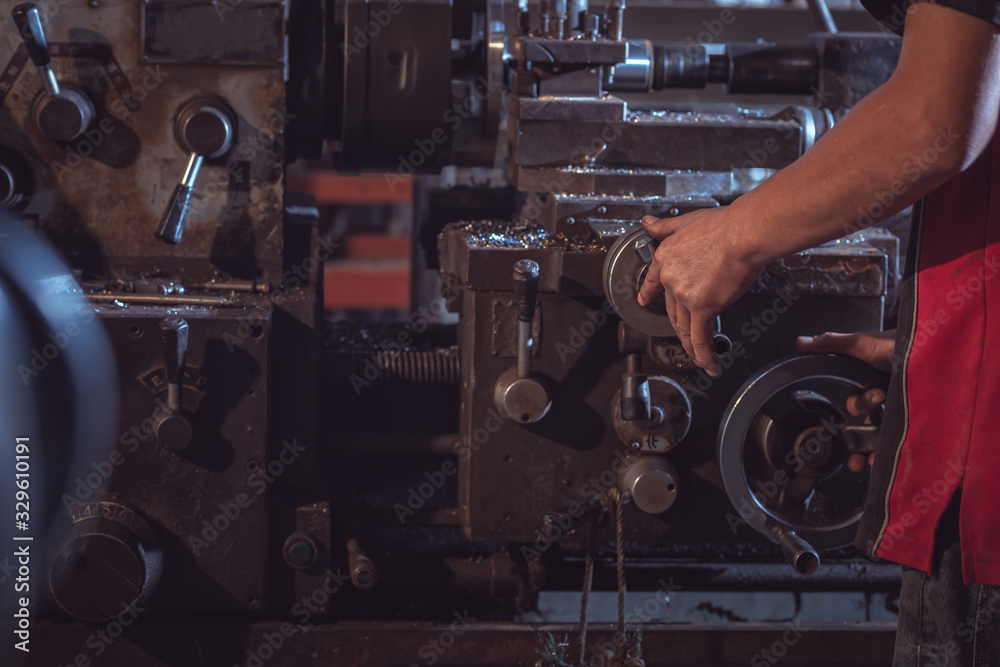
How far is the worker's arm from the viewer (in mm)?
673

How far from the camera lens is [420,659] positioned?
3.79 ft

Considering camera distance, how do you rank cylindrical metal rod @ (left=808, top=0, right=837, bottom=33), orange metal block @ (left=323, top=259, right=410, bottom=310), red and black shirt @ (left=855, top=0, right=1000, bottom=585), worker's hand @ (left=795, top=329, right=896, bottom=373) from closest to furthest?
red and black shirt @ (left=855, top=0, right=1000, bottom=585)
worker's hand @ (left=795, top=329, right=896, bottom=373)
cylindrical metal rod @ (left=808, top=0, right=837, bottom=33)
orange metal block @ (left=323, top=259, right=410, bottom=310)

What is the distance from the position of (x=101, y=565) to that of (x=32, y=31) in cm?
66

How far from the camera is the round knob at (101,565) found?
1035 mm

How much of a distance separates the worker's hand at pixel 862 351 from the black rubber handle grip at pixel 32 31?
3.34ft

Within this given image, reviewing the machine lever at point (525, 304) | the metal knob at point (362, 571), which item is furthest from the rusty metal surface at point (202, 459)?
the machine lever at point (525, 304)

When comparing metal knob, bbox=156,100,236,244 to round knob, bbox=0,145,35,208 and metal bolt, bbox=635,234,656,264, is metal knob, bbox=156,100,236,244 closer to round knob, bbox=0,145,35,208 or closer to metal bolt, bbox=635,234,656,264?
round knob, bbox=0,145,35,208

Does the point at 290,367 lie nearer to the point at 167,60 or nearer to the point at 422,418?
the point at 422,418

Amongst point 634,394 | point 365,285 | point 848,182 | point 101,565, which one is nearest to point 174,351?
point 101,565

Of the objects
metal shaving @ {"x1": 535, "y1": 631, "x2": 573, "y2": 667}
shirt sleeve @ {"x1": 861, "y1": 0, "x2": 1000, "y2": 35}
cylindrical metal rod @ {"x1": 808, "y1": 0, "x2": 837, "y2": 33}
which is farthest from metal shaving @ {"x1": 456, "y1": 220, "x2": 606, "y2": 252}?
→ cylindrical metal rod @ {"x1": 808, "y1": 0, "x2": 837, "y2": 33}

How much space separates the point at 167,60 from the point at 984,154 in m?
0.99

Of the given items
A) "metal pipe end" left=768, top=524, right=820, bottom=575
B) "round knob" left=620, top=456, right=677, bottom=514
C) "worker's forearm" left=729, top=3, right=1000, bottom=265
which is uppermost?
"worker's forearm" left=729, top=3, right=1000, bottom=265

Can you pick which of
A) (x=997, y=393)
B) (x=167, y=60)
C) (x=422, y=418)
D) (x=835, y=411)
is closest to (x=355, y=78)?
(x=167, y=60)

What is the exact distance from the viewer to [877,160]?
28.1 inches
